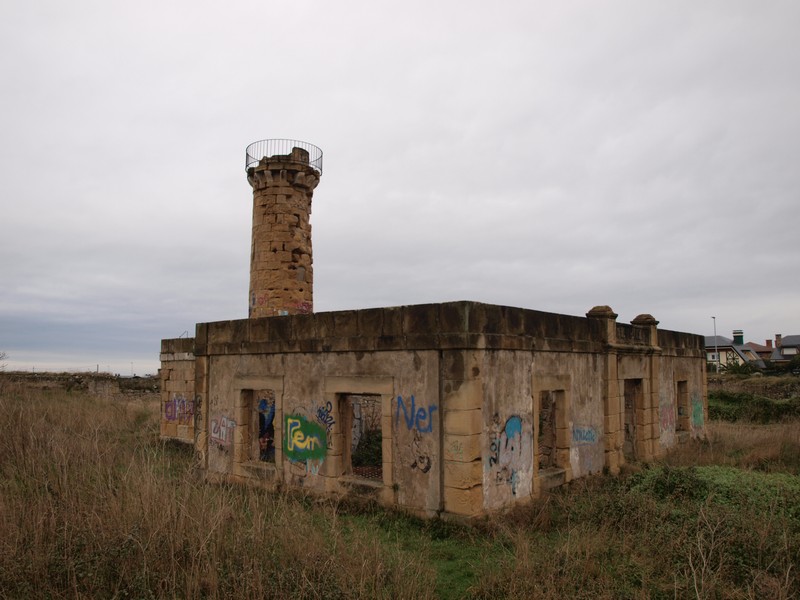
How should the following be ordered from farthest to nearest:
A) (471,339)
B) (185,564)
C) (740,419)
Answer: (740,419)
(471,339)
(185,564)

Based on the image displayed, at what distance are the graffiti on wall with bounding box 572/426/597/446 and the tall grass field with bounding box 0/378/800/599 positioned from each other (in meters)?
2.00

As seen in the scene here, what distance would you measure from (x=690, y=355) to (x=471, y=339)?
11.2 m

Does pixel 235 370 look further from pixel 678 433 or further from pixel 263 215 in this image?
pixel 678 433

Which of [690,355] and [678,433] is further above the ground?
[690,355]

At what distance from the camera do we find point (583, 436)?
10859 mm

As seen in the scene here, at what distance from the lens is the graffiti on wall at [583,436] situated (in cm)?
1059

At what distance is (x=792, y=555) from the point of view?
618 centimetres

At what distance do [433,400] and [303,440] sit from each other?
291 centimetres

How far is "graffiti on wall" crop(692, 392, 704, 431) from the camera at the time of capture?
1667 centimetres

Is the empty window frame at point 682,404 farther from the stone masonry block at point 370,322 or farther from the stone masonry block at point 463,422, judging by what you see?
the stone masonry block at point 370,322

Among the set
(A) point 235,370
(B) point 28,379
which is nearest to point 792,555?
(A) point 235,370

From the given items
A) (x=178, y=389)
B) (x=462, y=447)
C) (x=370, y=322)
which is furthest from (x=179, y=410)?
(x=462, y=447)

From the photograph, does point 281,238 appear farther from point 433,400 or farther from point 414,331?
point 433,400

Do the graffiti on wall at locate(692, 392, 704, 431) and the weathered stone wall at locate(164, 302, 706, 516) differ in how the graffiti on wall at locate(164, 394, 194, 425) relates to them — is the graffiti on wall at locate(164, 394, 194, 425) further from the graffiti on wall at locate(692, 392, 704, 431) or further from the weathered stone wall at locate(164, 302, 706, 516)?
the graffiti on wall at locate(692, 392, 704, 431)
